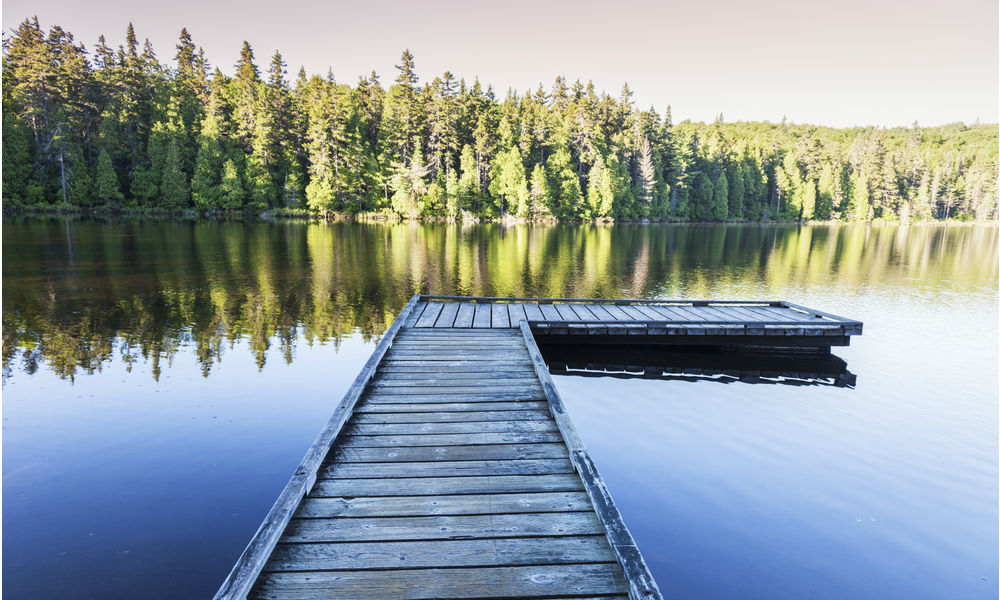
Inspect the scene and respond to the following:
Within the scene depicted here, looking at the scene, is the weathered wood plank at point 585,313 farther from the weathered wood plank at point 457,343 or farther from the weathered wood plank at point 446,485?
the weathered wood plank at point 446,485

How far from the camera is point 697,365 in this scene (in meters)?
11.0

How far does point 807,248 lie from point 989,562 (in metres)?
39.1

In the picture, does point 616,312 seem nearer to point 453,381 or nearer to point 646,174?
point 453,381

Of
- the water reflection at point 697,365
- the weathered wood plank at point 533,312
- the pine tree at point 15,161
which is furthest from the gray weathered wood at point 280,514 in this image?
the pine tree at point 15,161

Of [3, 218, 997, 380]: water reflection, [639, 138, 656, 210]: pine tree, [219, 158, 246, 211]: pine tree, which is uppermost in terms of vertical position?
[639, 138, 656, 210]: pine tree

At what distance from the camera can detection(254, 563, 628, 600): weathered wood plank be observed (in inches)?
120

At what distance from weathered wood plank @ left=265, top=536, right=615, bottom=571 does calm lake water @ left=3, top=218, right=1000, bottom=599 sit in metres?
1.64

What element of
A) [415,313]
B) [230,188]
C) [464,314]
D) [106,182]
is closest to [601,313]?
[464,314]

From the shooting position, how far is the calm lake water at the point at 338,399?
4.79 m

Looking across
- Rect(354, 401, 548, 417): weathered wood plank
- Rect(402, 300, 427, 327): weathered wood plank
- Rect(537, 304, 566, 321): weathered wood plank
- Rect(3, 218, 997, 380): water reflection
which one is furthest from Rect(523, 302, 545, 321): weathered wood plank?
Rect(354, 401, 548, 417): weathered wood plank

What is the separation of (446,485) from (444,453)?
595mm

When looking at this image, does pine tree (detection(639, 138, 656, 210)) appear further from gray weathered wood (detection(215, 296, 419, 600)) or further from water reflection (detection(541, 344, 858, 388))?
gray weathered wood (detection(215, 296, 419, 600))

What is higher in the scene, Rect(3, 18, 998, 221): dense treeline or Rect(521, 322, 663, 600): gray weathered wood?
Rect(3, 18, 998, 221): dense treeline

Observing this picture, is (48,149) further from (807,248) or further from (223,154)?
(807,248)
